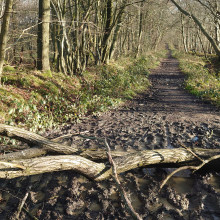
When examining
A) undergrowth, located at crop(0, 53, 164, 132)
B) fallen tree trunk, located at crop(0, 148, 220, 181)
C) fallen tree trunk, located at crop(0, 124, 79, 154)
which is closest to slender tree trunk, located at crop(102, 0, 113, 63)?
undergrowth, located at crop(0, 53, 164, 132)

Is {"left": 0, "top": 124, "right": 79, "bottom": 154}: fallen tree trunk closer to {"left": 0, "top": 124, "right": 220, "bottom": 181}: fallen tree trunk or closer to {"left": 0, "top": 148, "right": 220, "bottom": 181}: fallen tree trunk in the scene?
{"left": 0, "top": 124, "right": 220, "bottom": 181}: fallen tree trunk

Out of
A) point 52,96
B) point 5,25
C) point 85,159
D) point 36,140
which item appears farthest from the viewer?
point 52,96

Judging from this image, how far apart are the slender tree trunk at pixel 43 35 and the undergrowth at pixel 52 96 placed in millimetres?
523

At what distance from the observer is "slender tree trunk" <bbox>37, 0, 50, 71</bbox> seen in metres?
7.49

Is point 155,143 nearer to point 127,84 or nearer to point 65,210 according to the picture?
point 65,210

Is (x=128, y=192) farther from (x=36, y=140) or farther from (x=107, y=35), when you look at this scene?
(x=107, y=35)

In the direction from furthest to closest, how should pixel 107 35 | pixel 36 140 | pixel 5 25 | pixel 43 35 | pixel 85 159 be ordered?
pixel 107 35
pixel 43 35
pixel 5 25
pixel 36 140
pixel 85 159

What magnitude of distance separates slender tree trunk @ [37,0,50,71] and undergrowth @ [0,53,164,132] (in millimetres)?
523

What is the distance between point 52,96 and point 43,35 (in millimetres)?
2818

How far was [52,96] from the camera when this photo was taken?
22.6 ft

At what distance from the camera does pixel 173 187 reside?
2.85 m

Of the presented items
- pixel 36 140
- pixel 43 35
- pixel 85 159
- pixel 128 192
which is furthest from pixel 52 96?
pixel 128 192

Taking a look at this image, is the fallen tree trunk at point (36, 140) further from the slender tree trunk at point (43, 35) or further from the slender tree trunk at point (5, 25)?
the slender tree trunk at point (43, 35)

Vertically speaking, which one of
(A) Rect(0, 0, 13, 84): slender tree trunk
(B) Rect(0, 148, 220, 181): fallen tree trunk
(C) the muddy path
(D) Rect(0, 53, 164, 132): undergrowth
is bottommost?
(C) the muddy path
